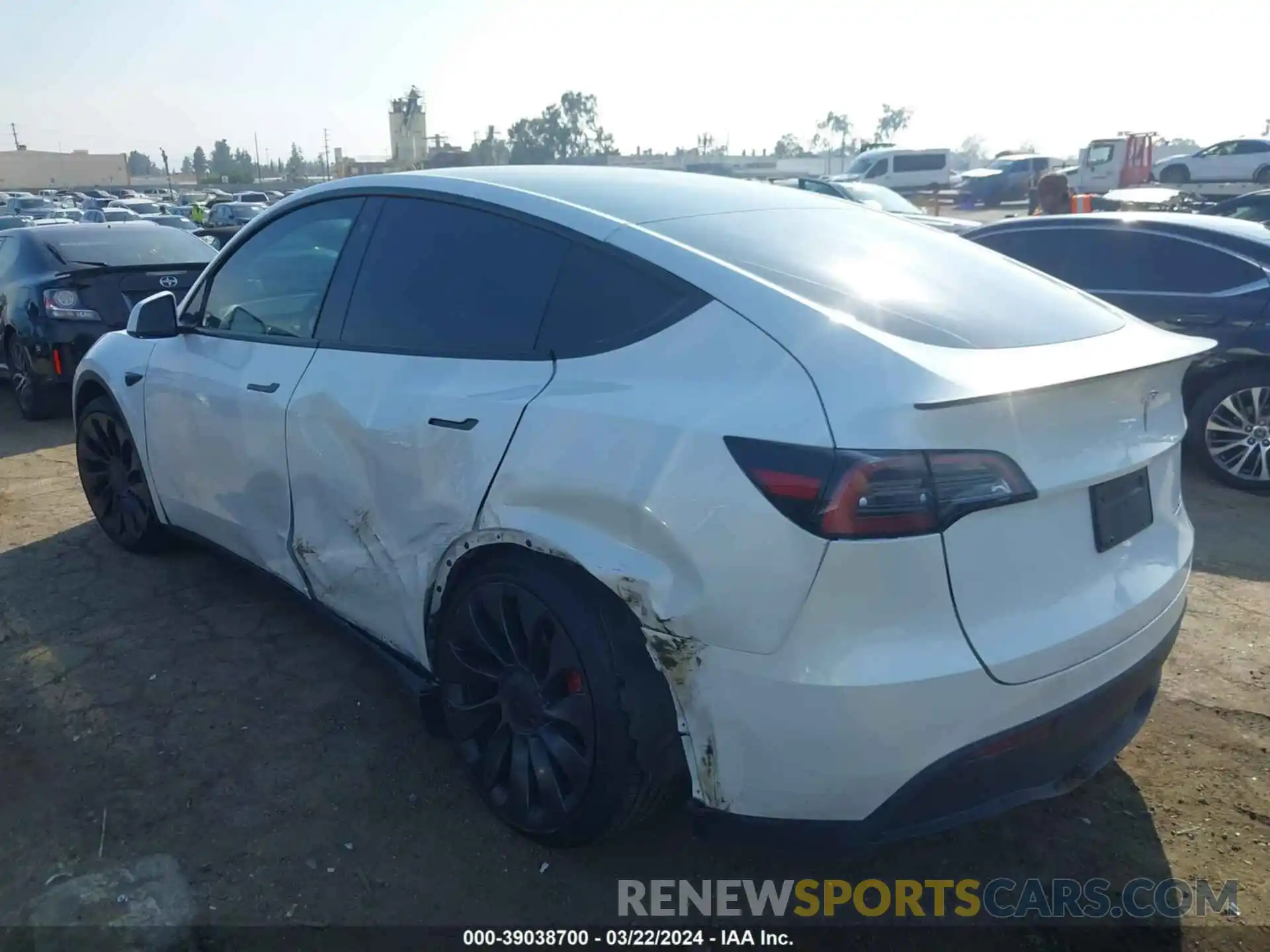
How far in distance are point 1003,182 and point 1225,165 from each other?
8.18m

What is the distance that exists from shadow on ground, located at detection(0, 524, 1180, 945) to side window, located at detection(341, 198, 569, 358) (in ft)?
4.26

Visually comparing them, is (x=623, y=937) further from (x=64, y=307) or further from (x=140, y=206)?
(x=140, y=206)

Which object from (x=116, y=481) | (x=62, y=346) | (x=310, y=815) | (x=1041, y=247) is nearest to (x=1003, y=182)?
(x=1041, y=247)

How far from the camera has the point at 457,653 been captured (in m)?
2.72

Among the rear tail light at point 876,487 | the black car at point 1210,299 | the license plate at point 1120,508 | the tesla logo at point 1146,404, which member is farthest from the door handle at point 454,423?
the black car at point 1210,299

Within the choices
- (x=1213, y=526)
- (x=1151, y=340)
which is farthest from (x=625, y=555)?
(x=1213, y=526)

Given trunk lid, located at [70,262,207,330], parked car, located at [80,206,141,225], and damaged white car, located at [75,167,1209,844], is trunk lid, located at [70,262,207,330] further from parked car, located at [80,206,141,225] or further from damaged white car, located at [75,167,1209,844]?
parked car, located at [80,206,141,225]

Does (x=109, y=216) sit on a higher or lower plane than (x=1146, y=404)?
higher

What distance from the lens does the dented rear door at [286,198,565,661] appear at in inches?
102

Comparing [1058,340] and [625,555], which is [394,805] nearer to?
[625,555]

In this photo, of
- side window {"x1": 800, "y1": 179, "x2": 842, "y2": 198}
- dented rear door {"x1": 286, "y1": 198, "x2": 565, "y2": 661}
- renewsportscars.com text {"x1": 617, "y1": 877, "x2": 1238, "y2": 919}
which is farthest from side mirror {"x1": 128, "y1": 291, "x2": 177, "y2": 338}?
side window {"x1": 800, "y1": 179, "x2": 842, "y2": 198}

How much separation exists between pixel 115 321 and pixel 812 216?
6642mm

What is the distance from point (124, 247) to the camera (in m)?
8.27

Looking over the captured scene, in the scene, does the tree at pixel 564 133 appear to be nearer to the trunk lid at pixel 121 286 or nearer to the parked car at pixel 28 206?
the parked car at pixel 28 206
